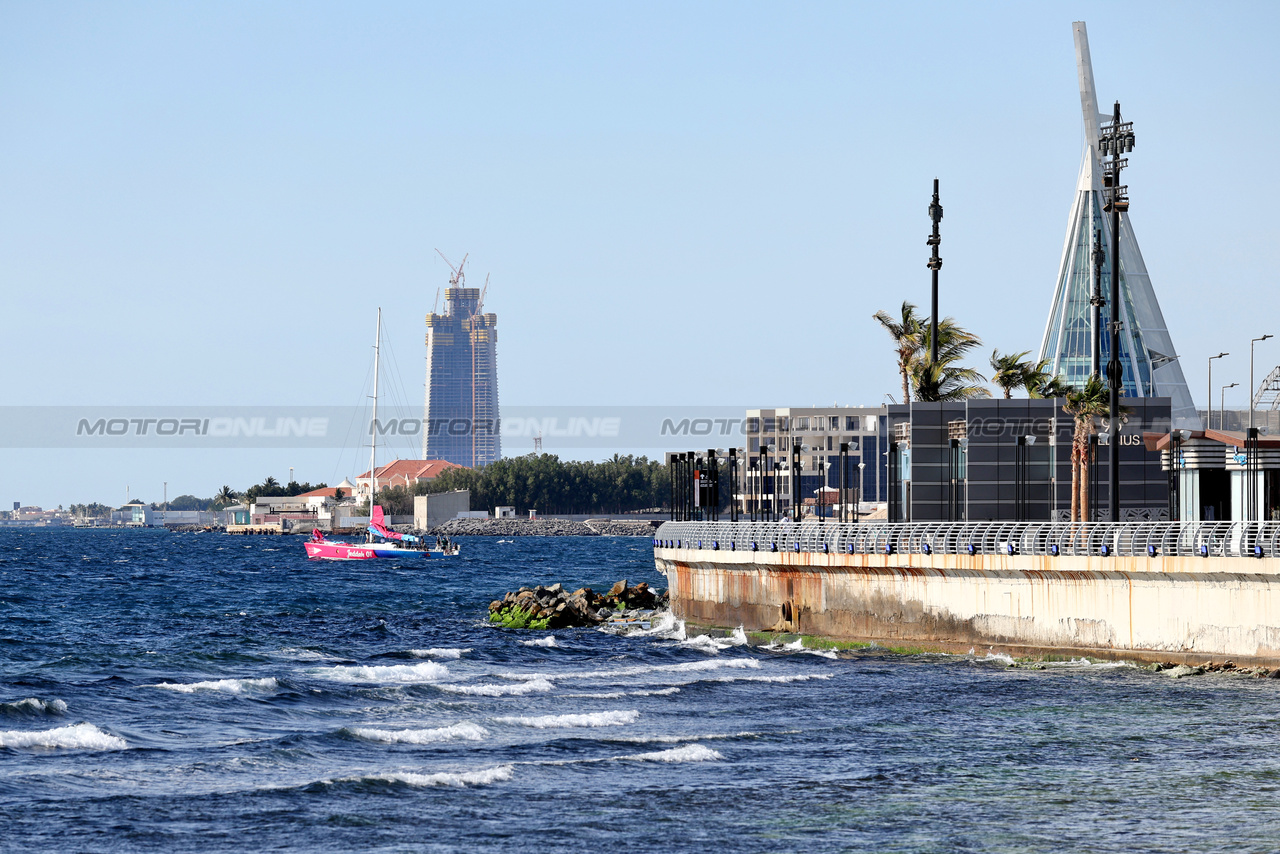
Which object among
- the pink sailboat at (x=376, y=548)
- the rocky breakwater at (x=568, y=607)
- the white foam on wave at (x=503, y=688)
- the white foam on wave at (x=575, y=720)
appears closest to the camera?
the white foam on wave at (x=575, y=720)

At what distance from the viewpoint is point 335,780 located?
2173 centimetres

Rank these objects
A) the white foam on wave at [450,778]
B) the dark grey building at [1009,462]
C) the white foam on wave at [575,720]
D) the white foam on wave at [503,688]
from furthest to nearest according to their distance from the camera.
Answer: the dark grey building at [1009,462]
the white foam on wave at [503,688]
the white foam on wave at [575,720]
the white foam on wave at [450,778]

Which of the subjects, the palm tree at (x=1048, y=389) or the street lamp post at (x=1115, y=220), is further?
the palm tree at (x=1048, y=389)

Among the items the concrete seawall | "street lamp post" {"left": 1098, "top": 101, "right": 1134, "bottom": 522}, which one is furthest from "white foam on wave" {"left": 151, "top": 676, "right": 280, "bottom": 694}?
"street lamp post" {"left": 1098, "top": 101, "right": 1134, "bottom": 522}

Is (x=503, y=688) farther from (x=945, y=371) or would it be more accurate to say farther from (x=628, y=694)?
(x=945, y=371)

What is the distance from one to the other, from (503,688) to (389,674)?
17.0 ft

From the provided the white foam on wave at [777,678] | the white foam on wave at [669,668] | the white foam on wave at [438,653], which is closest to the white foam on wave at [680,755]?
the white foam on wave at [777,678]

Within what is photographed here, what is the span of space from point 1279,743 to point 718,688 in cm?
1270

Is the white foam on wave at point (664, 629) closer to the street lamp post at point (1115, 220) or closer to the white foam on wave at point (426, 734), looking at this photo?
the street lamp post at point (1115, 220)

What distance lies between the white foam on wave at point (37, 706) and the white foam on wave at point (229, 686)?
3559 millimetres

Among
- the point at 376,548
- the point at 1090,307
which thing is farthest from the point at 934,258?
the point at 376,548

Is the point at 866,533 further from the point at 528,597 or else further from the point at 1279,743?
the point at 528,597

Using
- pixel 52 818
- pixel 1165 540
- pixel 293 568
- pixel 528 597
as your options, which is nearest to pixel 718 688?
pixel 1165 540

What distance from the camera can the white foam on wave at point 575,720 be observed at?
1091 inches
